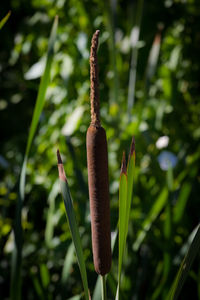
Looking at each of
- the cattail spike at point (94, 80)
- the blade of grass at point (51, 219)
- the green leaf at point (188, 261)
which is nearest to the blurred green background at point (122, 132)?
the blade of grass at point (51, 219)

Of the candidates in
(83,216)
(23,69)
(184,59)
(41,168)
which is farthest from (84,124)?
(23,69)

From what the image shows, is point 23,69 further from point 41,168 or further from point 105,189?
point 105,189

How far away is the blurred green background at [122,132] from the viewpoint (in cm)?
100

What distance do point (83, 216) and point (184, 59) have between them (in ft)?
2.18

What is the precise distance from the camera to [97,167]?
1.43 ft

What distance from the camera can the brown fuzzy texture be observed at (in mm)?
434

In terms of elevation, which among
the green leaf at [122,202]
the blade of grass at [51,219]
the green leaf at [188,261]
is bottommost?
the blade of grass at [51,219]

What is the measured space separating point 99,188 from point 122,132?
0.68 metres

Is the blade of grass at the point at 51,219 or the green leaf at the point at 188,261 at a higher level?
the green leaf at the point at 188,261

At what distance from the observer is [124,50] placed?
1297 mm

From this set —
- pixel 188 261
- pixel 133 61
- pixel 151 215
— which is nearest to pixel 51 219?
pixel 151 215

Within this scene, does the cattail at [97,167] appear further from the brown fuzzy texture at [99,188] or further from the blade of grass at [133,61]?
the blade of grass at [133,61]

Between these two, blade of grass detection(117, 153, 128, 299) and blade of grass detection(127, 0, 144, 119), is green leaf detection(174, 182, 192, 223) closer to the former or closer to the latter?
blade of grass detection(127, 0, 144, 119)

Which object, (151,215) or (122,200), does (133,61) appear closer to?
(151,215)
